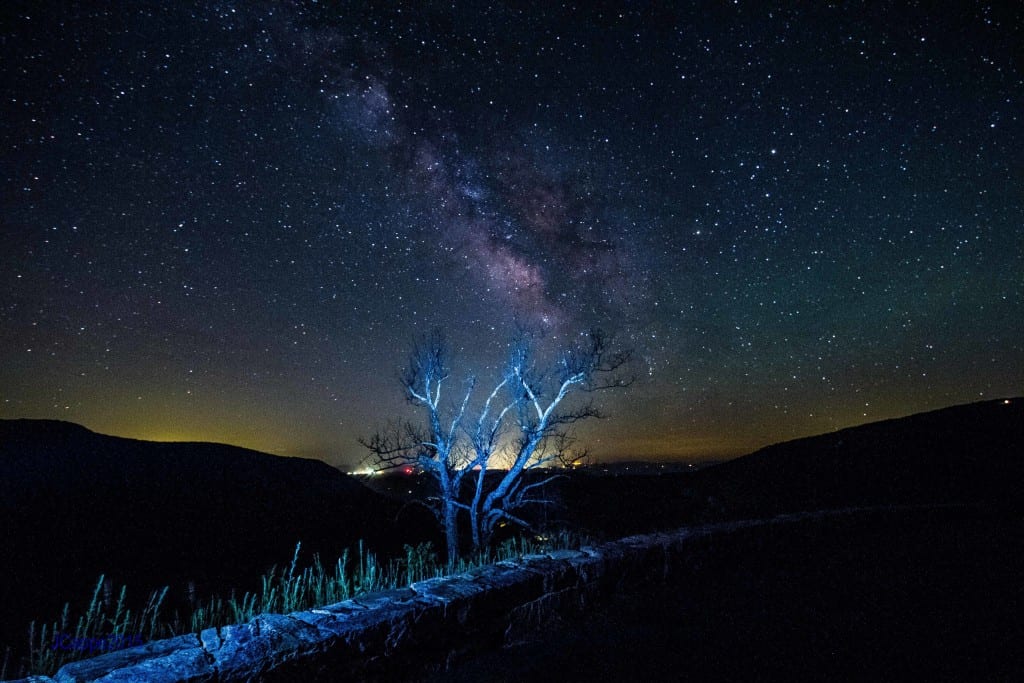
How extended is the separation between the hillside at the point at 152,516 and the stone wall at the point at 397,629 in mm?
8628

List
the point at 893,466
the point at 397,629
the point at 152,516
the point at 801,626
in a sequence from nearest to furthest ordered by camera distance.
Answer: the point at 397,629 < the point at 801,626 < the point at 152,516 < the point at 893,466

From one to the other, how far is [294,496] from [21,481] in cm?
928

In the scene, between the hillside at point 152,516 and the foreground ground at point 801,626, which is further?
the hillside at point 152,516

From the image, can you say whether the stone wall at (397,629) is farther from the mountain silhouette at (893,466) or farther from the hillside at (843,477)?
the mountain silhouette at (893,466)

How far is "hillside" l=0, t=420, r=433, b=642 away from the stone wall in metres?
8.63

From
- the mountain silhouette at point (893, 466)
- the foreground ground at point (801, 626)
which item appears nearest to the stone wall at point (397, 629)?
the foreground ground at point (801, 626)

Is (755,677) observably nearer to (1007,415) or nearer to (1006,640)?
(1006,640)

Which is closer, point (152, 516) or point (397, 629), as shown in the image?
point (397, 629)

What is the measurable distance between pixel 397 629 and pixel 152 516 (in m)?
17.1

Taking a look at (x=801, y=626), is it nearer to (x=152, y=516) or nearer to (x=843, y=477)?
(x=152, y=516)

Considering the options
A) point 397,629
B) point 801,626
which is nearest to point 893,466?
point 801,626

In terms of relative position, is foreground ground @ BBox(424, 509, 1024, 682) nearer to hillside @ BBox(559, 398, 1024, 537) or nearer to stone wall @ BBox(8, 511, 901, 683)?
stone wall @ BBox(8, 511, 901, 683)

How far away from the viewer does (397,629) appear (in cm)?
298

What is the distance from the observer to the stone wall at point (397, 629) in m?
2.34
